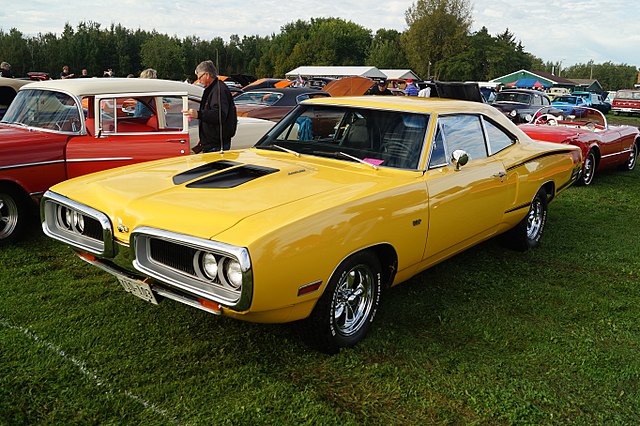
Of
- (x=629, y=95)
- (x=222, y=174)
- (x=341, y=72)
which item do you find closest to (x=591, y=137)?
(x=222, y=174)

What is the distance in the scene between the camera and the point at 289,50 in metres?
95.2

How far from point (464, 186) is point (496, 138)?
A: 1.04m

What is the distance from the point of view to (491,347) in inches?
138

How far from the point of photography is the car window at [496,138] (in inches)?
185

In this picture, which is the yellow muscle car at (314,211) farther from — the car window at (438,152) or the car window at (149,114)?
the car window at (149,114)

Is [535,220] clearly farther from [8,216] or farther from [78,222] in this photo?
[8,216]

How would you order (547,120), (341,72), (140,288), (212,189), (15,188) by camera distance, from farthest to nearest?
(341,72) → (547,120) → (15,188) → (212,189) → (140,288)

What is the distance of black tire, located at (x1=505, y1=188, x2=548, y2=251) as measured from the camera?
5.28 meters

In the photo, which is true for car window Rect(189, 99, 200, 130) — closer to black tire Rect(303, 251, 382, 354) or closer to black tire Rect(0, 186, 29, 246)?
black tire Rect(0, 186, 29, 246)

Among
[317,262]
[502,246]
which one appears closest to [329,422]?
[317,262]

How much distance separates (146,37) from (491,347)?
83.1 meters

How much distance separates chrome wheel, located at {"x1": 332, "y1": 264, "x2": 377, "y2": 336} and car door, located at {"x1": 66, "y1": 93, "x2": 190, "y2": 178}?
308 cm

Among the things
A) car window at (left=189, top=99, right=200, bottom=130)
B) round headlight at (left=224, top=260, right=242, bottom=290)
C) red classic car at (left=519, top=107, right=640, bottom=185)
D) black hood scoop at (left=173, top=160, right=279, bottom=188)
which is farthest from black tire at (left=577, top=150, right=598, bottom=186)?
round headlight at (left=224, top=260, right=242, bottom=290)

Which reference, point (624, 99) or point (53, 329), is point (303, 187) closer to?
point (53, 329)
